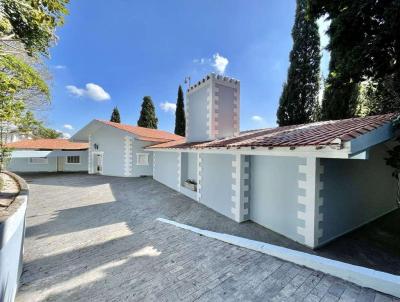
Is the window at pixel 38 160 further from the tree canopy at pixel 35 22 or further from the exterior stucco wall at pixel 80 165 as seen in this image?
the tree canopy at pixel 35 22

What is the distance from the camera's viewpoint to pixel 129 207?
28.2 ft

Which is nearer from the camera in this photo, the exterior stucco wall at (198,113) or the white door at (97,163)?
the exterior stucco wall at (198,113)

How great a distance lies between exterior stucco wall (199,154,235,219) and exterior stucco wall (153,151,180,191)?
324 cm

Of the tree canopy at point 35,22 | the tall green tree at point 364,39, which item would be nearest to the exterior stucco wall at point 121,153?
the tree canopy at point 35,22

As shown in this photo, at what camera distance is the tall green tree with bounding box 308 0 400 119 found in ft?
19.4

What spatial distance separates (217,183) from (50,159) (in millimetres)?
22420

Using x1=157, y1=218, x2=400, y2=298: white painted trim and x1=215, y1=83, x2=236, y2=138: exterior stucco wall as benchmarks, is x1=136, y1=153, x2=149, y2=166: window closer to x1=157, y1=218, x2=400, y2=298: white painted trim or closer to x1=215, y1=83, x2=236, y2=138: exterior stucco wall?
x1=215, y1=83, x2=236, y2=138: exterior stucco wall

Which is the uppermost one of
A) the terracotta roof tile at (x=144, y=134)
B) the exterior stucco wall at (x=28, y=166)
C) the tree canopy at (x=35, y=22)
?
the tree canopy at (x=35, y=22)

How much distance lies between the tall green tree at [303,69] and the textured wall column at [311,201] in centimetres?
1462

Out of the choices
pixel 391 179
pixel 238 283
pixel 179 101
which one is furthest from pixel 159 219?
pixel 179 101

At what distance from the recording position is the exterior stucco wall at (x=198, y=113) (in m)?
10.4

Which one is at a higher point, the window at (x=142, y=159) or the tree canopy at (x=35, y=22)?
the tree canopy at (x=35, y=22)

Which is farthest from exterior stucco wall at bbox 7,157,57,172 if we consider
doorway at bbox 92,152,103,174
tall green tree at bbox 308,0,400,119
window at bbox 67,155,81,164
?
tall green tree at bbox 308,0,400,119

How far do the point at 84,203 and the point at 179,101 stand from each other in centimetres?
2417
